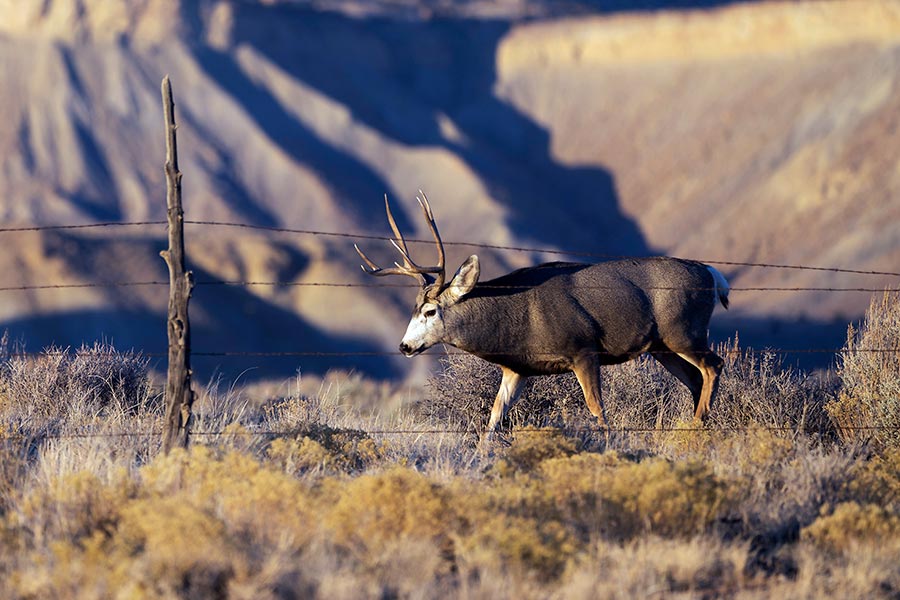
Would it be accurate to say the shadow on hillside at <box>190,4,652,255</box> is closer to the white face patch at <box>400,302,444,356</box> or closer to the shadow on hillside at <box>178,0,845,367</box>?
the shadow on hillside at <box>178,0,845,367</box>

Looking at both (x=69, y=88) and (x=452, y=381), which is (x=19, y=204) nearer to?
(x=69, y=88)

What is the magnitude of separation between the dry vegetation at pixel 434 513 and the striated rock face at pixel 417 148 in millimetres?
50033

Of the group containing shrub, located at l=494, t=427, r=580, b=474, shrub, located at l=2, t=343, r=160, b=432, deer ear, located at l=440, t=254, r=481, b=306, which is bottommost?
shrub, located at l=2, t=343, r=160, b=432

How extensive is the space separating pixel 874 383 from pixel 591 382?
272cm

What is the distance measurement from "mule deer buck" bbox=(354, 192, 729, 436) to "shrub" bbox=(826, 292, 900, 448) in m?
1.28

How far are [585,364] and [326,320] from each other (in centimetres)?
6675

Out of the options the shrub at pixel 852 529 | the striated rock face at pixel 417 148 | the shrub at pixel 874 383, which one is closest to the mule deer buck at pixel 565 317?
the shrub at pixel 874 383

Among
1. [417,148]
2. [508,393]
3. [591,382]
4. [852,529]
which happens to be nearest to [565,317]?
[591,382]

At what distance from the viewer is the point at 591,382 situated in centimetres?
1129

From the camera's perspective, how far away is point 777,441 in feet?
32.6

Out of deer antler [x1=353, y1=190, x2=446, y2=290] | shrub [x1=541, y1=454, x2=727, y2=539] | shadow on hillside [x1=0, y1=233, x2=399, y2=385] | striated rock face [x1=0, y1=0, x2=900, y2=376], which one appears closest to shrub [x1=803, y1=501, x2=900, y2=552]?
shrub [x1=541, y1=454, x2=727, y2=539]

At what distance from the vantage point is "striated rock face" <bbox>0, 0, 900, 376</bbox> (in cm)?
7544

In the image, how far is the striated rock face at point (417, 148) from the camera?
75.4m

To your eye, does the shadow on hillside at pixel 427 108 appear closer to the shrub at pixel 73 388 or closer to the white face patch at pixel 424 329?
the shrub at pixel 73 388
